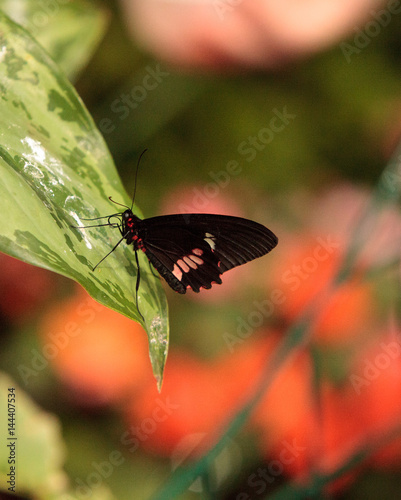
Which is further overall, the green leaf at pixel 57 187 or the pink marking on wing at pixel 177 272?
the pink marking on wing at pixel 177 272

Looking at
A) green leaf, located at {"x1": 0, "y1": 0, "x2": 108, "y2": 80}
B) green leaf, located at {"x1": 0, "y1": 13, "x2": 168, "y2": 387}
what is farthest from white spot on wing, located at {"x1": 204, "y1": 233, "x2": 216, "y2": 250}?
green leaf, located at {"x1": 0, "y1": 0, "x2": 108, "y2": 80}

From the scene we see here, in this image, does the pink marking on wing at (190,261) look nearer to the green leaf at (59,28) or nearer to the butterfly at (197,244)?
the butterfly at (197,244)

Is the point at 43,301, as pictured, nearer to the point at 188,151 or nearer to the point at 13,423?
the point at 13,423

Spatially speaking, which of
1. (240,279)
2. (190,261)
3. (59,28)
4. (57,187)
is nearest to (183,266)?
(190,261)

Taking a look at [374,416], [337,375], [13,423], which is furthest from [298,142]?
[13,423]

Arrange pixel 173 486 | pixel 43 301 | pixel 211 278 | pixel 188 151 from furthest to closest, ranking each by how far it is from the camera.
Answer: pixel 188 151, pixel 43 301, pixel 173 486, pixel 211 278

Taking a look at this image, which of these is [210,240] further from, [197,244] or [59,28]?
[59,28]

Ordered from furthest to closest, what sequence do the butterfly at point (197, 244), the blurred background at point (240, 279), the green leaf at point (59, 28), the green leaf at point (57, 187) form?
the blurred background at point (240, 279), the green leaf at point (59, 28), the butterfly at point (197, 244), the green leaf at point (57, 187)

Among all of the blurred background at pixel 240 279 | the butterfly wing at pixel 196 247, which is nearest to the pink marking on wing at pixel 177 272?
the butterfly wing at pixel 196 247
